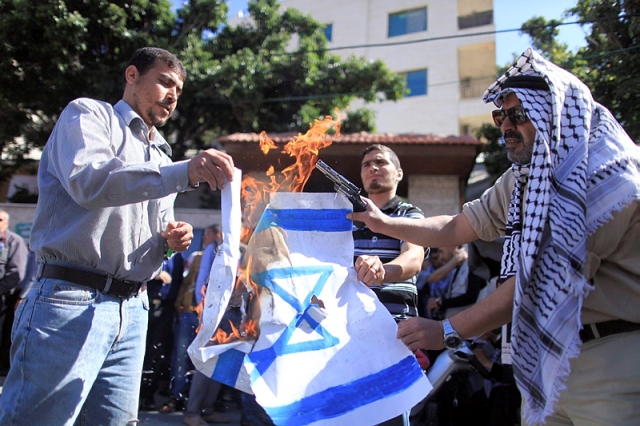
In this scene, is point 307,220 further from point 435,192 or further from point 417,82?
point 417,82

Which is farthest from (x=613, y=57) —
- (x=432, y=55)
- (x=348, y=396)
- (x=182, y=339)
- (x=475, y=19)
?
(x=475, y=19)

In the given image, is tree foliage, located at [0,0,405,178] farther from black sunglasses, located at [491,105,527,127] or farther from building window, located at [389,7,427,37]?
building window, located at [389,7,427,37]

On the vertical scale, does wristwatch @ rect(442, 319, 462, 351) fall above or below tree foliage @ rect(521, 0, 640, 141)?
below

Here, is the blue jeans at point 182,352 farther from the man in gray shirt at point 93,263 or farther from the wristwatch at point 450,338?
the wristwatch at point 450,338

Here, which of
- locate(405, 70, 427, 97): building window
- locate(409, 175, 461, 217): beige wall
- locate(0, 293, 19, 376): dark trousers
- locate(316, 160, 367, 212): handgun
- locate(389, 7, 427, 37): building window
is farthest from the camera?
locate(389, 7, 427, 37): building window

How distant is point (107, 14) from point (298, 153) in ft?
37.3

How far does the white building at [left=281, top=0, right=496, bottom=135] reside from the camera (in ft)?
79.0

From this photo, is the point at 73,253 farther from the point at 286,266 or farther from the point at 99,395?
the point at 286,266

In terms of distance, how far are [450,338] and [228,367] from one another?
3.14 feet

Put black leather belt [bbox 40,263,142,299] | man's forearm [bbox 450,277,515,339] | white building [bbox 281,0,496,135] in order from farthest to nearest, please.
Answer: white building [bbox 281,0,496,135] → black leather belt [bbox 40,263,142,299] → man's forearm [bbox 450,277,515,339]

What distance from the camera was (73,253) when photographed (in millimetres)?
2182

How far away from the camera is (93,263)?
222 centimetres

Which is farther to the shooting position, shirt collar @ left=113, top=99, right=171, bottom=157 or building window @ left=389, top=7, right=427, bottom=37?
building window @ left=389, top=7, right=427, bottom=37

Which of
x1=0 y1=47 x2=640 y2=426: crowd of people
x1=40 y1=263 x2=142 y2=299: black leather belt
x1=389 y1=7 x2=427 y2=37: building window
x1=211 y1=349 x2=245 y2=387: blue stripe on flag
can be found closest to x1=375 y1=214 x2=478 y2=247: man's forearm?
x1=0 y1=47 x2=640 y2=426: crowd of people
